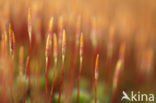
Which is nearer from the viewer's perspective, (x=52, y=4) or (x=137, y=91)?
(x=137, y=91)

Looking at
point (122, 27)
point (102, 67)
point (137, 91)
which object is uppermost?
point (122, 27)

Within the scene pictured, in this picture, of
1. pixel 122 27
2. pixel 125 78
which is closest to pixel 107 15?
pixel 122 27

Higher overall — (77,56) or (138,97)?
(77,56)

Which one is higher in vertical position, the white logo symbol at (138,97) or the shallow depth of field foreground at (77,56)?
the shallow depth of field foreground at (77,56)

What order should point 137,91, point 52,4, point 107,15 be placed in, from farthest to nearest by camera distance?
point 107,15, point 52,4, point 137,91

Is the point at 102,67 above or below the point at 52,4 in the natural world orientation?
below

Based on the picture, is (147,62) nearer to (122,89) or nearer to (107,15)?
(122,89)

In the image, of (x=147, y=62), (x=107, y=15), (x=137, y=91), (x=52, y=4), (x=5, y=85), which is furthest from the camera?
(x=107, y=15)

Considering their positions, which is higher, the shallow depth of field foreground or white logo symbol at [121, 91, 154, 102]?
the shallow depth of field foreground
